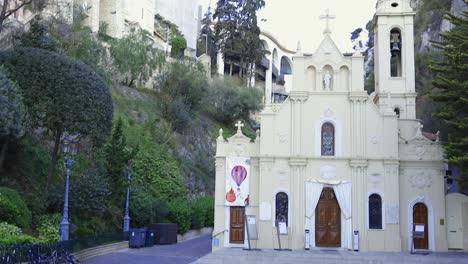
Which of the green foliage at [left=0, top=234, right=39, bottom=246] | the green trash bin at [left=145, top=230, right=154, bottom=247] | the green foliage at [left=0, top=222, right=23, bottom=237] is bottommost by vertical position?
the green trash bin at [left=145, top=230, right=154, bottom=247]

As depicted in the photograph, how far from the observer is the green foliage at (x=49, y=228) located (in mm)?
21819

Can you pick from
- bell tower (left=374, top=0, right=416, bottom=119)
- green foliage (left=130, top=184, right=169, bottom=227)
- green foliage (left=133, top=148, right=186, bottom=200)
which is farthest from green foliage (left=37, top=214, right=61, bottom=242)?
bell tower (left=374, top=0, right=416, bottom=119)

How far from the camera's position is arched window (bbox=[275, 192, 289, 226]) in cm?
2667

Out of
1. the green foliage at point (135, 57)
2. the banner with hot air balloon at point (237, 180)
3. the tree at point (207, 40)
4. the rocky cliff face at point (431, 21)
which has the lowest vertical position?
the banner with hot air balloon at point (237, 180)

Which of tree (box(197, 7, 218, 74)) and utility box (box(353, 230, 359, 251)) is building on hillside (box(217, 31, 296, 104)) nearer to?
tree (box(197, 7, 218, 74))

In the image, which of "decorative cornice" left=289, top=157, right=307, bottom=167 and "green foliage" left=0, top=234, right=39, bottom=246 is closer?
"green foliage" left=0, top=234, right=39, bottom=246

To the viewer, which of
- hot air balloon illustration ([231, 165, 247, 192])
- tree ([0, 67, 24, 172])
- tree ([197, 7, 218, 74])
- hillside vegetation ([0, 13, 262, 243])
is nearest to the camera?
tree ([0, 67, 24, 172])

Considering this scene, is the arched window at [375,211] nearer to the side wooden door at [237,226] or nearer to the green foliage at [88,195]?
the side wooden door at [237,226]

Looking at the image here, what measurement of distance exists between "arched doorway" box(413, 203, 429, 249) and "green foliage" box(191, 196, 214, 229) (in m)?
16.7

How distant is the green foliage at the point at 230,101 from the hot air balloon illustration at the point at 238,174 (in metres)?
27.5

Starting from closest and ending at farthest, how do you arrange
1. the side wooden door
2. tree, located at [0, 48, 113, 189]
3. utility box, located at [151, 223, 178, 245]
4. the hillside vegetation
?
the hillside vegetation
tree, located at [0, 48, 113, 189]
the side wooden door
utility box, located at [151, 223, 178, 245]

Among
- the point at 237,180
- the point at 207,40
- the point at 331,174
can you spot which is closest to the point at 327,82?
the point at 331,174

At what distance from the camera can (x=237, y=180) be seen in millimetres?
27094

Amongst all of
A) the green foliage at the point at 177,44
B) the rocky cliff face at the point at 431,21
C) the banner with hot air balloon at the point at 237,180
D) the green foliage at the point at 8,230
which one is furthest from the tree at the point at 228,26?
the green foliage at the point at 8,230
